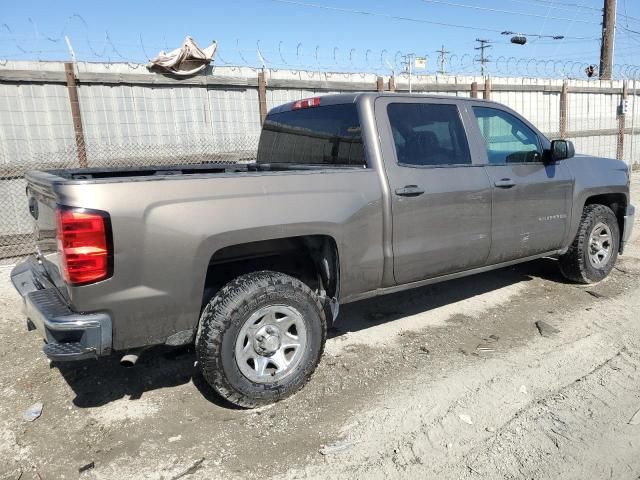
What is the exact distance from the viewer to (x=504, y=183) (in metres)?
4.30

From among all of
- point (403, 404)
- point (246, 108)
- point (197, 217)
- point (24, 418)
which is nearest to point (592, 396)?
point (403, 404)

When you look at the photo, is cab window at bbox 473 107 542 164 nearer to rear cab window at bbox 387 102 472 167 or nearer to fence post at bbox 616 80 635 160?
rear cab window at bbox 387 102 472 167

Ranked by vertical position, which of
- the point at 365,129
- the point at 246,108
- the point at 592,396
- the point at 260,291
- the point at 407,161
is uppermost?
the point at 246,108

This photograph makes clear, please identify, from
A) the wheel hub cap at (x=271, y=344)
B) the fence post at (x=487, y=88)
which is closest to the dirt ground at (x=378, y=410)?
the wheel hub cap at (x=271, y=344)

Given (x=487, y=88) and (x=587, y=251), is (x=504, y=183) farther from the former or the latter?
(x=487, y=88)

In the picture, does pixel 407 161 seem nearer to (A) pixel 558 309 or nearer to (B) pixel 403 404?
(B) pixel 403 404

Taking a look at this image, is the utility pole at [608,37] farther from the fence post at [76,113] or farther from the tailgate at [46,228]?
the tailgate at [46,228]

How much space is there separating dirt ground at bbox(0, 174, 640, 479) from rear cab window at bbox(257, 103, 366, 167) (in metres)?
1.51

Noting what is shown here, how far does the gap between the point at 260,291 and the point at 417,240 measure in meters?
1.30

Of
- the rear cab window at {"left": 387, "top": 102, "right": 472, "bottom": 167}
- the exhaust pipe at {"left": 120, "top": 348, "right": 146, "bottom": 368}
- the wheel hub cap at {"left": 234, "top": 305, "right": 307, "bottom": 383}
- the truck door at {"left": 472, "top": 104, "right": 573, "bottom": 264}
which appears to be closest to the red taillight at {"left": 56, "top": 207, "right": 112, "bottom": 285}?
the exhaust pipe at {"left": 120, "top": 348, "right": 146, "bottom": 368}

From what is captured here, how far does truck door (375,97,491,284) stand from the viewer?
3689 millimetres

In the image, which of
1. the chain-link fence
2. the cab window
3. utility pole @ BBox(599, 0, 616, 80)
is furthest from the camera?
utility pole @ BBox(599, 0, 616, 80)

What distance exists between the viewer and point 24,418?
10.6 ft

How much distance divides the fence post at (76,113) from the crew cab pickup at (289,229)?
11.8ft
